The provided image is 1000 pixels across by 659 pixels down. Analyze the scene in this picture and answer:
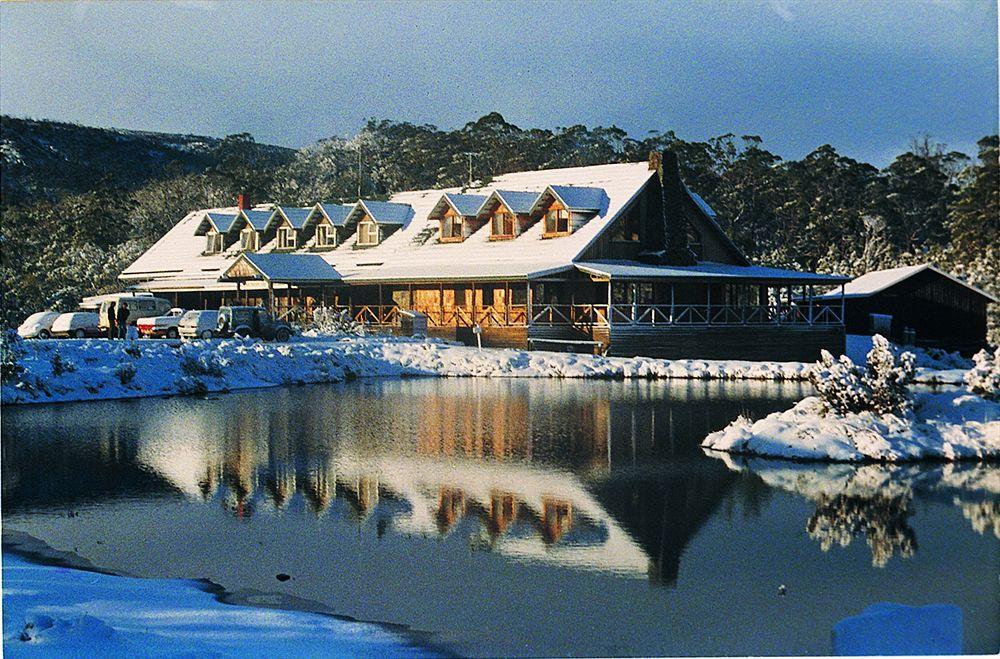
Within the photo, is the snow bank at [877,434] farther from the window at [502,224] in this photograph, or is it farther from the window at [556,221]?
the window at [502,224]

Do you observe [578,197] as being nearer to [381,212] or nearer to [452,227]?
[452,227]

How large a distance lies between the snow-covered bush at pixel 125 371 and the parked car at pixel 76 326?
16.7 metres

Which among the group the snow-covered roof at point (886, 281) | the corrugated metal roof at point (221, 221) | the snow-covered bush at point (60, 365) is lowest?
the snow-covered bush at point (60, 365)

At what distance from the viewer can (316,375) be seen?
112 ft

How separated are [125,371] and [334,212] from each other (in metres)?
25.7

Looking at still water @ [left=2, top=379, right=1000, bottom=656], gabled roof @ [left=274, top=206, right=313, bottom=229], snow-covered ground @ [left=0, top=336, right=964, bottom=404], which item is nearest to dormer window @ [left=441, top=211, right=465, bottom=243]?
gabled roof @ [left=274, top=206, right=313, bottom=229]

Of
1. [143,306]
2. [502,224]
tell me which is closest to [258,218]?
[143,306]

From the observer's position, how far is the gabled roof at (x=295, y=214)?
55.4 m

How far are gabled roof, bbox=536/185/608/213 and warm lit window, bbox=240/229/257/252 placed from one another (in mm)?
17598

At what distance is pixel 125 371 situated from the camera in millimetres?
29672

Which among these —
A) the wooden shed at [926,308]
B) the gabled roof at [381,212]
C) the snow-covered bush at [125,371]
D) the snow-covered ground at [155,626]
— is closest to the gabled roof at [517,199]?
the gabled roof at [381,212]

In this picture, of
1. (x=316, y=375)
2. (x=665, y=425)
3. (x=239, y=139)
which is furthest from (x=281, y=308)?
(x=239, y=139)

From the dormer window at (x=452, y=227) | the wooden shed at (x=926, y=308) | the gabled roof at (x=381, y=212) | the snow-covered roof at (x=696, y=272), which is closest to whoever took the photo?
the snow-covered roof at (x=696, y=272)

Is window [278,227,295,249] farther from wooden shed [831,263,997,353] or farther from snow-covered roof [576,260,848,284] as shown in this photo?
wooden shed [831,263,997,353]
